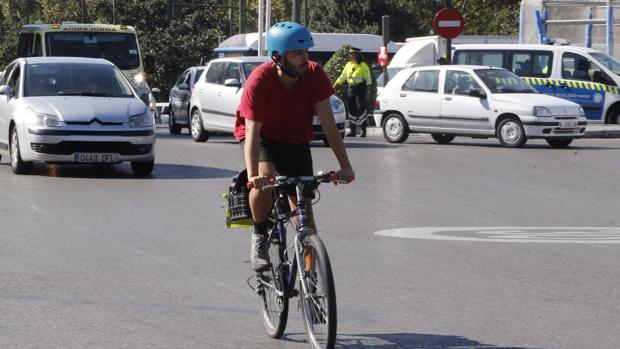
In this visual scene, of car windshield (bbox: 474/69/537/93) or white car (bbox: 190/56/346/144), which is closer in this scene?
white car (bbox: 190/56/346/144)

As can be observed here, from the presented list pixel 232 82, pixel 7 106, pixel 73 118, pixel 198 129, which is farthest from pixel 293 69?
pixel 198 129

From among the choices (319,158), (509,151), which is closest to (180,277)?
(319,158)

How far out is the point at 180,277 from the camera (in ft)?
31.1

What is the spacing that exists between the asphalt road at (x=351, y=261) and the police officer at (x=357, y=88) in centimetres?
976

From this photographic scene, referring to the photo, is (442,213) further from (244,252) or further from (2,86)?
(2,86)

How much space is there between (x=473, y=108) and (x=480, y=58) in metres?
7.18

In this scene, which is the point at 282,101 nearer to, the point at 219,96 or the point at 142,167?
the point at 142,167

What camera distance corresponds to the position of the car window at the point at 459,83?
2542cm

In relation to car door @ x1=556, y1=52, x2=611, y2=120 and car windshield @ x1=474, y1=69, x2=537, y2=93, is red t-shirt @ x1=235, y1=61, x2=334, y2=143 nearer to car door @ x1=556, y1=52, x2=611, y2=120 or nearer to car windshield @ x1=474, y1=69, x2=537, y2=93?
car windshield @ x1=474, y1=69, x2=537, y2=93

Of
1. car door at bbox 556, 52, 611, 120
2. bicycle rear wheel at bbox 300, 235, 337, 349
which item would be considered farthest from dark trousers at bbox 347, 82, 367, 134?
bicycle rear wheel at bbox 300, 235, 337, 349

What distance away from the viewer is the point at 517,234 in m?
12.2

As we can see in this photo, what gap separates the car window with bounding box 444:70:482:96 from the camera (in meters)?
25.4

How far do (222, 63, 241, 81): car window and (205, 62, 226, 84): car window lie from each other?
117mm

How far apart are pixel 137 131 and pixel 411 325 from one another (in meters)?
10.5
